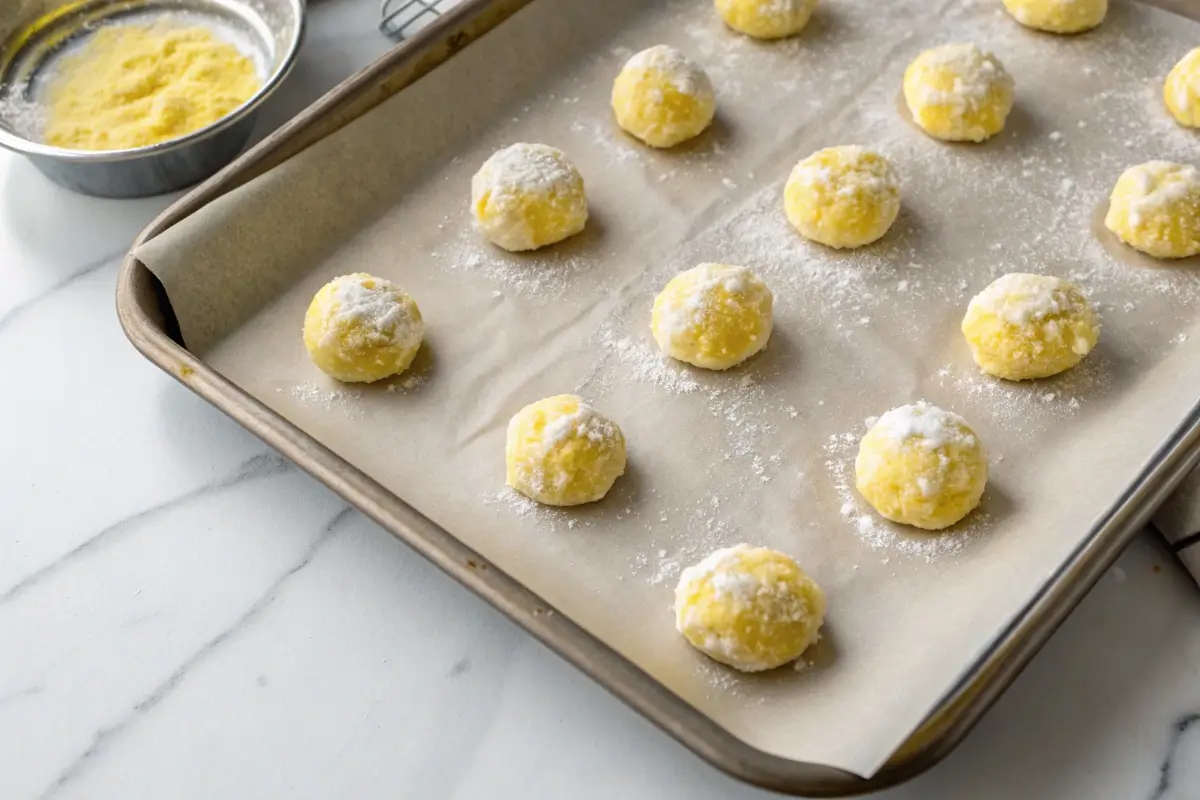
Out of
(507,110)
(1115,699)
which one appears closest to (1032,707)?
(1115,699)

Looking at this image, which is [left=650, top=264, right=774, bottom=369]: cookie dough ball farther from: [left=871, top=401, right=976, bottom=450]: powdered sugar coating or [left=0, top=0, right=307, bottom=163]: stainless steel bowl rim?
[left=0, top=0, right=307, bottom=163]: stainless steel bowl rim

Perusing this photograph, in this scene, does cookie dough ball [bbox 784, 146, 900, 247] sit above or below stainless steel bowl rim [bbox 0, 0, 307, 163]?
below

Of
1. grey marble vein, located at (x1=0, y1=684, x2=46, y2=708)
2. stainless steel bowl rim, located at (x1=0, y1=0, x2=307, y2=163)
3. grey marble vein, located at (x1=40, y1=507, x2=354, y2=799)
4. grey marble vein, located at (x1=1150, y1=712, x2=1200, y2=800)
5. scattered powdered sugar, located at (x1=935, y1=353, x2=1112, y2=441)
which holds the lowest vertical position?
grey marble vein, located at (x1=1150, y1=712, x2=1200, y2=800)

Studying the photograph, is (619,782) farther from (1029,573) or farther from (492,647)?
(1029,573)

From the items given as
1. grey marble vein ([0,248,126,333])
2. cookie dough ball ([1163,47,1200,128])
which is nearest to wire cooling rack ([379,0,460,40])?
grey marble vein ([0,248,126,333])

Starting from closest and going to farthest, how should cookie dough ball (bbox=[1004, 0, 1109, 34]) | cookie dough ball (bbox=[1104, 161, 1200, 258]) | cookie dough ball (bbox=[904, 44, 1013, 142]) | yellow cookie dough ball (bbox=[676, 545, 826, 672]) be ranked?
yellow cookie dough ball (bbox=[676, 545, 826, 672]), cookie dough ball (bbox=[1104, 161, 1200, 258]), cookie dough ball (bbox=[904, 44, 1013, 142]), cookie dough ball (bbox=[1004, 0, 1109, 34])

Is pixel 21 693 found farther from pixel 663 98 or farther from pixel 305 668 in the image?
pixel 663 98
